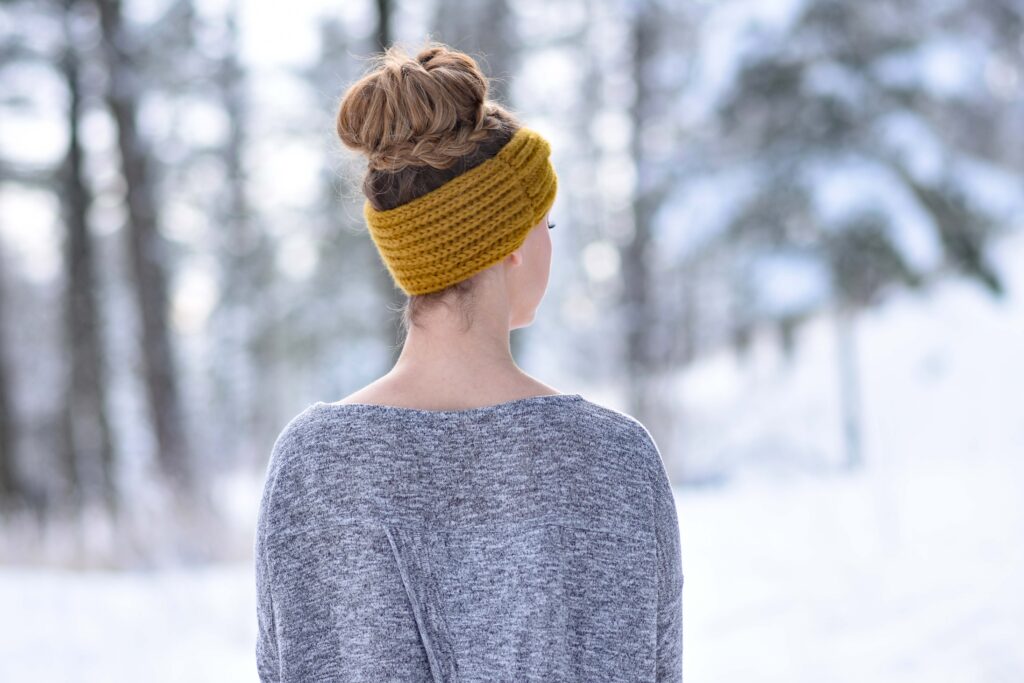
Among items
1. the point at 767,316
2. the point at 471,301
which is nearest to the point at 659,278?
the point at 767,316

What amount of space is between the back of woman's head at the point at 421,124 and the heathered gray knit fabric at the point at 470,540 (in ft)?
0.85

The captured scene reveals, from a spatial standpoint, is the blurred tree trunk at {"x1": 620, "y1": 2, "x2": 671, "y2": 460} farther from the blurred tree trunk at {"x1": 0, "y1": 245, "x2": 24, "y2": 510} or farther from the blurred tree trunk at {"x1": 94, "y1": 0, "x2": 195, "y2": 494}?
the blurred tree trunk at {"x1": 0, "y1": 245, "x2": 24, "y2": 510}

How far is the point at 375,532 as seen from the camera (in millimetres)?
1547

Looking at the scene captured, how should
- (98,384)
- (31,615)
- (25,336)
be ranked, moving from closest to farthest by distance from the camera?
1. (31,615)
2. (98,384)
3. (25,336)

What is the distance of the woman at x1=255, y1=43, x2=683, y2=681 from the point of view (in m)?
1.54

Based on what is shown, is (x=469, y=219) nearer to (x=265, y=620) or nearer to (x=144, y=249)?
(x=265, y=620)

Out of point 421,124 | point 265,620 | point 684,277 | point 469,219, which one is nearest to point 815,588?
point 265,620

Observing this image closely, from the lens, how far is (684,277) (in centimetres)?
1567

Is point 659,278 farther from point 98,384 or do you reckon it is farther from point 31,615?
point 31,615

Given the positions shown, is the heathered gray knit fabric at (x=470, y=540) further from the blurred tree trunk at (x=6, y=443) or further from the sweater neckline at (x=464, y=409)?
the blurred tree trunk at (x=6, y=443)

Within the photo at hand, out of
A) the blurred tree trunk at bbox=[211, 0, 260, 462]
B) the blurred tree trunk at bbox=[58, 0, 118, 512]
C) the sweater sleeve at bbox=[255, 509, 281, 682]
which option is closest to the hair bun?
the sweater sleeve at bbox=[255, 509, 281, 682]

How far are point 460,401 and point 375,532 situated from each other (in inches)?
10.1

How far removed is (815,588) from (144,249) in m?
6.80

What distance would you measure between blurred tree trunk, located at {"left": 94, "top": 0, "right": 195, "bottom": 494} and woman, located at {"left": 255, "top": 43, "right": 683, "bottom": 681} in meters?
7.91
